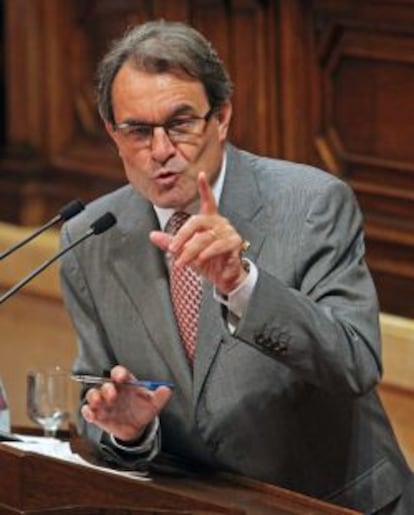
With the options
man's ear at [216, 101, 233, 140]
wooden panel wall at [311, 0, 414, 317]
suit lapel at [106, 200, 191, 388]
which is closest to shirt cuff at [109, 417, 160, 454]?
suit lapel at [106, 200, 191, 388]

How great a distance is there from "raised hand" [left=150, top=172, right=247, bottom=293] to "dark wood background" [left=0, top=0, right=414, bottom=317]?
197cm

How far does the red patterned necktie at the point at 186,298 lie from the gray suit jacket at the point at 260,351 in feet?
0.07

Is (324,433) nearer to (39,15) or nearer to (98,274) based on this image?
(98,274)

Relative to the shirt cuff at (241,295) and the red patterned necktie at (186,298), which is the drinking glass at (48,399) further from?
the shirt cuff at (241,295)

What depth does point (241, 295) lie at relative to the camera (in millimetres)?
2801

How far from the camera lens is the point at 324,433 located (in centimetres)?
308

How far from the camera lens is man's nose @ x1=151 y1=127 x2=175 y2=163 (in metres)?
2.97

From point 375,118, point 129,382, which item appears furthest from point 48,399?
point 375,118

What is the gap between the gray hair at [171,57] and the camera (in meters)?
2.97

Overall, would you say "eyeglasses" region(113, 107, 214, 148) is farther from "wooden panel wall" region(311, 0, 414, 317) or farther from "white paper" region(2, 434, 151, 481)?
"wooden panel wall" region(311, 0, 414, 317)

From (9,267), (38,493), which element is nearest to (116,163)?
(9,267)

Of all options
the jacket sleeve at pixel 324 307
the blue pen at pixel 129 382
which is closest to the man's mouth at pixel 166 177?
the jacket sleeve at pixel 324 307

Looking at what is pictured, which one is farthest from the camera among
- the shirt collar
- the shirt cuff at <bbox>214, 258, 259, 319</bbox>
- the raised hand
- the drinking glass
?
the drinking glass

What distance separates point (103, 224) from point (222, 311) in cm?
32
